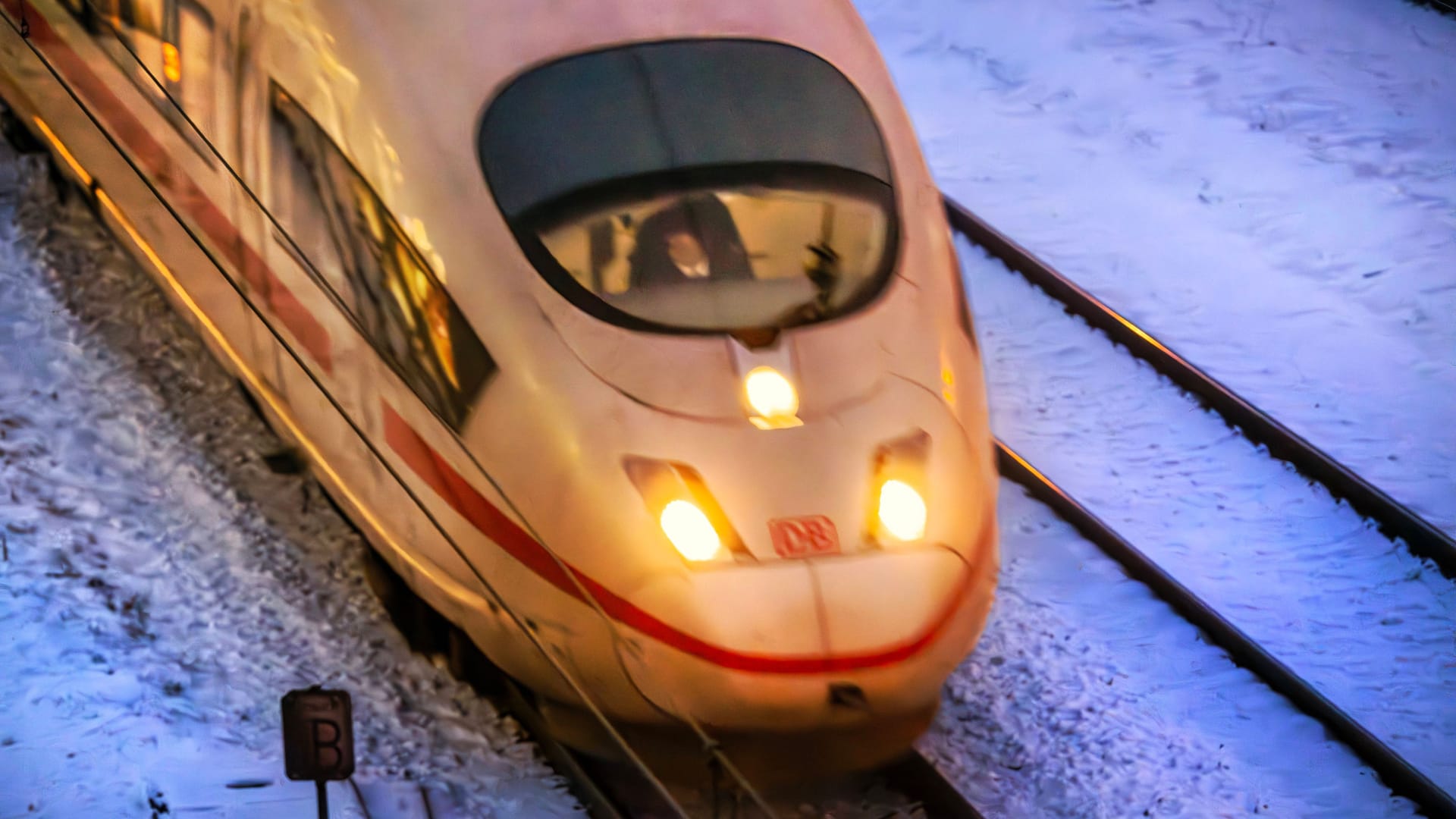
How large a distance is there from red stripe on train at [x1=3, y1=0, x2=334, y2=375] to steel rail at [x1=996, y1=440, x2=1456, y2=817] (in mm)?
3221

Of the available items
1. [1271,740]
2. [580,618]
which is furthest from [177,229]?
[1271,740]

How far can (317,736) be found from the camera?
3625 mm

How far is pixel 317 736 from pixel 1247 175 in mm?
7125

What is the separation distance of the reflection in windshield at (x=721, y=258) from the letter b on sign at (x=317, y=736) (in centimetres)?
136

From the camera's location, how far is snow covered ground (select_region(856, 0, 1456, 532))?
754 centimetres

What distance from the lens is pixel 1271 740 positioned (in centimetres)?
543

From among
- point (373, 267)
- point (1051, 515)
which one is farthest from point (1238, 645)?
point (373, 267)

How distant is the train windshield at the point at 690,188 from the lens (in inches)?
172

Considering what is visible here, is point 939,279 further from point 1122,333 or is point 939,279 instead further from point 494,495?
point 1122,333

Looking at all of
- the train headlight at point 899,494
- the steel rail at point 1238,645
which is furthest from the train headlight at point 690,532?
the steel rail at point 1238,645

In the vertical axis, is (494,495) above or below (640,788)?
above

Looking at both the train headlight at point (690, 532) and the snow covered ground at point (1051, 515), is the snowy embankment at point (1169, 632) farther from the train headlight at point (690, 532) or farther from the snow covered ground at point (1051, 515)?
the train headlight at point (690, 532)

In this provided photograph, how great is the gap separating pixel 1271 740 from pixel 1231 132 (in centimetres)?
516

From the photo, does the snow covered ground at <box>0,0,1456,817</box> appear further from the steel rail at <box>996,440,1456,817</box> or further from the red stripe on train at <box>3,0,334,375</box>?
the red stripe on train at <box>3,0,334,375</box>
